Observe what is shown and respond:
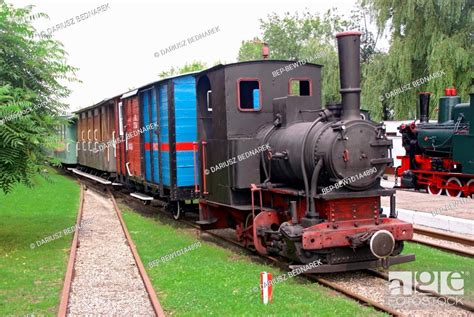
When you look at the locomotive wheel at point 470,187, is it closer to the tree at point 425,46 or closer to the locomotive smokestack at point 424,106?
the locomotive smokestack at point 424,106

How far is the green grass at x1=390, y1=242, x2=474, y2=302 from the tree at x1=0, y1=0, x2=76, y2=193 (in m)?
6.40

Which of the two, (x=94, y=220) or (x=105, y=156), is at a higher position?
(x=105, y=156)

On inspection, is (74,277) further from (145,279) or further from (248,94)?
(248,94)

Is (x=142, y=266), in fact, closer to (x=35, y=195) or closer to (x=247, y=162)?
(x=247, y=162)

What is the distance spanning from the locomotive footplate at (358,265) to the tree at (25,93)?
5.23m

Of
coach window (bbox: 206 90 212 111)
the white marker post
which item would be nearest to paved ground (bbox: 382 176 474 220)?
coach window (bbox: 206 90 212 111)

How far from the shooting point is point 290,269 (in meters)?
8.47

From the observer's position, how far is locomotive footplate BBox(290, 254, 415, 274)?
307 inches

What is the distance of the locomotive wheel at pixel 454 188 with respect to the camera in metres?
18.4

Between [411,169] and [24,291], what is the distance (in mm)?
16195

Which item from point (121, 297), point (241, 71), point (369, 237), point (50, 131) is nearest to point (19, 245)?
point (50, 131)

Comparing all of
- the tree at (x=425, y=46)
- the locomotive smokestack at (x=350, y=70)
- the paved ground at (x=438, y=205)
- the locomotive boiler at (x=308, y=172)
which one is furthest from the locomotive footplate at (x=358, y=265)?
the tree at (x=425, y=46)

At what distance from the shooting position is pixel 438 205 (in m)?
15.1

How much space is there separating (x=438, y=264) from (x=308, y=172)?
251cm
